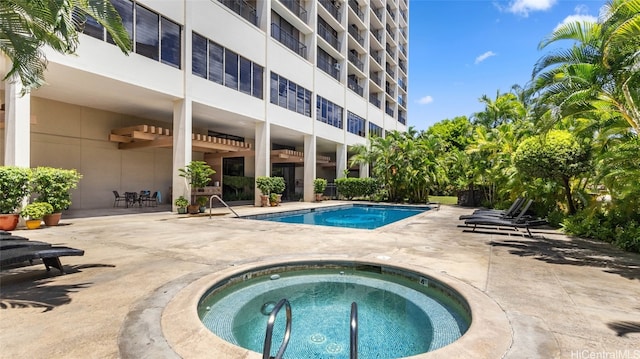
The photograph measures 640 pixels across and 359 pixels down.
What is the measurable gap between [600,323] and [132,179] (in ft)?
68.1

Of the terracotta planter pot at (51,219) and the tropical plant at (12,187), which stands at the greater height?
the tropical plant at (12,187)

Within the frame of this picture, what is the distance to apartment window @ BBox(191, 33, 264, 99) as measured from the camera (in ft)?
49.8

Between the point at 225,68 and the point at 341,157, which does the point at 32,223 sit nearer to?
the point at 225,68

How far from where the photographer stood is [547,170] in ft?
33.1

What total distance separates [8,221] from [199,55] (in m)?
10.0

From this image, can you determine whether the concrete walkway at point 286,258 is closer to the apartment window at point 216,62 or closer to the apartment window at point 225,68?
the apartment window at point 225,68

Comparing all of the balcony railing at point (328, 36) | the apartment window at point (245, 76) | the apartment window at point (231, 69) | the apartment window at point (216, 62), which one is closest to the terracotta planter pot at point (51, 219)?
the apartment window at point (216, 62)

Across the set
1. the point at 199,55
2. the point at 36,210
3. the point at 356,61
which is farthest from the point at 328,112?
the point at 36,210

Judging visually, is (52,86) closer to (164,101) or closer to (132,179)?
(164,101)

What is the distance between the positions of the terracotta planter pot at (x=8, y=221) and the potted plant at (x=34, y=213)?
0.70 ft

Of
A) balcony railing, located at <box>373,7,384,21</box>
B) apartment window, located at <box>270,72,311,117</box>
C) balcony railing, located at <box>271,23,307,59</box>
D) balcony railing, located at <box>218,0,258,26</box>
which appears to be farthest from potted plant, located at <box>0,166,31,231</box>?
balcony railing, located at <box>373,7,384,21</box>

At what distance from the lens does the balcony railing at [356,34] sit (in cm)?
3118

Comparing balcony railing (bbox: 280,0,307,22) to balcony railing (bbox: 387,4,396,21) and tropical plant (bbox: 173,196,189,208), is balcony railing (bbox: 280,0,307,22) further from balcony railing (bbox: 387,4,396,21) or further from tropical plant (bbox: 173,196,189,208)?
balcony railing (bbox: 387,4,396,21)

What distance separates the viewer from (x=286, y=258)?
19.6 ft
